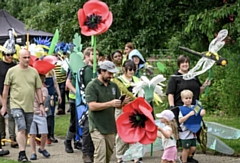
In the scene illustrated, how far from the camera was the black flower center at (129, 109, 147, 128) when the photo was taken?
6.33 metres

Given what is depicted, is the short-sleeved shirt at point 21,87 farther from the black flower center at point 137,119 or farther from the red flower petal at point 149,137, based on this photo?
the red flower petal at point 149,137

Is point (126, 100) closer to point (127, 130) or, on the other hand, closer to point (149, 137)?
point (127, 130)

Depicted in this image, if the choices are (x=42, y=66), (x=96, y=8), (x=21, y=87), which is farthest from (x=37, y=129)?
(x=96, y=8)

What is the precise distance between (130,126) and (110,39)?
461cm

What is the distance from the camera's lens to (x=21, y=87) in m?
8.22

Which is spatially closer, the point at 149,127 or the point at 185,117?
the point at 149,127

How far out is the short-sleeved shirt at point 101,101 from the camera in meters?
6.82

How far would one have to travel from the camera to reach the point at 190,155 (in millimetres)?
8164

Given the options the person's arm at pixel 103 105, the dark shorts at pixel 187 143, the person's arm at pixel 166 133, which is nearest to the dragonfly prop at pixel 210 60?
the dark shorts at pixel 187 143

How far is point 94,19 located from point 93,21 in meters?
0.04

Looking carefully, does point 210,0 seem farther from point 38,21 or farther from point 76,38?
point 38,21

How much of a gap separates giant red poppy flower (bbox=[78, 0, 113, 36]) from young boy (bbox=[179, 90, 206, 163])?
1479 millimetres

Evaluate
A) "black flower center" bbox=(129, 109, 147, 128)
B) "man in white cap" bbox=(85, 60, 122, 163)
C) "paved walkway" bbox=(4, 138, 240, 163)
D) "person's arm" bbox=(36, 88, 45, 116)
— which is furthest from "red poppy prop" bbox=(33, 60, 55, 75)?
"black flower center" bbox=(129, 109, 147, 128)

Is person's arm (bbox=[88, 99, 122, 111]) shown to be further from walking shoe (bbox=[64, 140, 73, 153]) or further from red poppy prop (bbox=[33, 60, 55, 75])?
walking shoe (bbox=[64, 140, 73, 153])
